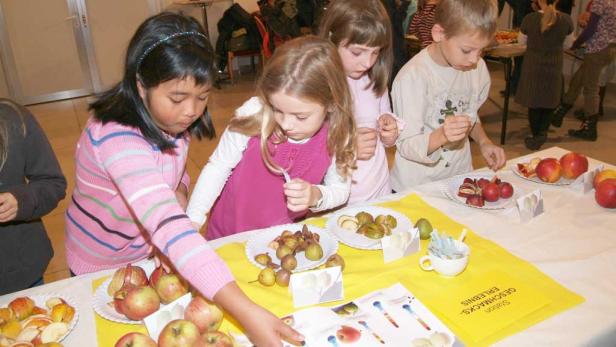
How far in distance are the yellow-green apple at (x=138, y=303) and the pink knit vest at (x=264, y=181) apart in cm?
59

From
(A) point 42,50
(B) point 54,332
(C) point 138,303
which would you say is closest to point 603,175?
(C) point 138,303

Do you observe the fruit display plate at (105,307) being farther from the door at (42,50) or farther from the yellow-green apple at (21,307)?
the door at (42,50)

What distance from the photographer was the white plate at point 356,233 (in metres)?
1.51

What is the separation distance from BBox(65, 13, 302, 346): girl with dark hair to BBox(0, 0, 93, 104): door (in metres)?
6.01

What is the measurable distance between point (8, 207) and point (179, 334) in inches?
30.9

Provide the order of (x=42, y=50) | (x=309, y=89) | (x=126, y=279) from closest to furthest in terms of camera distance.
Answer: (x=126, y=279), (x=309, y=89), (x=42, y=50)

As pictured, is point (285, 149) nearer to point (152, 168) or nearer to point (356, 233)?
point (356, 233)

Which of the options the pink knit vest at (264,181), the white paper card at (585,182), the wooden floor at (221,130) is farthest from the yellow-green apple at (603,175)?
the wooden floor at (221,130)

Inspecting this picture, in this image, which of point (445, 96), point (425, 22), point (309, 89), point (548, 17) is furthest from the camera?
point (425, 22)

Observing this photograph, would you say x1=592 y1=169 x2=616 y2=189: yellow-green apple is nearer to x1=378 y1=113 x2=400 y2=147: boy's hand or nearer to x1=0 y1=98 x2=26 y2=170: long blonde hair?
x1=378 y1=113 x2=400 y2=147: boy's hand

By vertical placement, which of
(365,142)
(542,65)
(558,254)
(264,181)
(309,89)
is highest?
(309,89)

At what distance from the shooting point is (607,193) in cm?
168

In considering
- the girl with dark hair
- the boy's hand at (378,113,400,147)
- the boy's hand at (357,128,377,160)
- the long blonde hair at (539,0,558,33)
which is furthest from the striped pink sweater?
the long blonde hair at (539,0,558,33)

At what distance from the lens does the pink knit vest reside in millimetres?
1676
